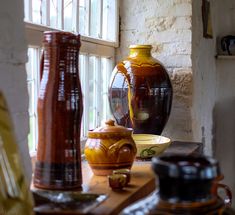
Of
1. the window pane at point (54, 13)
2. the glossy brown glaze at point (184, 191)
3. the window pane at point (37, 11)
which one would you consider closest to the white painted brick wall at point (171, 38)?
the window pane at point (54, 13)

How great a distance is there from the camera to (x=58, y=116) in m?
1.20

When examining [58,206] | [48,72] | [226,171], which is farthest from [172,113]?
[58,206]

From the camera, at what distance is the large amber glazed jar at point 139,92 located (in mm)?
1993

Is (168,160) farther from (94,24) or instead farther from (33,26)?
(94,24)

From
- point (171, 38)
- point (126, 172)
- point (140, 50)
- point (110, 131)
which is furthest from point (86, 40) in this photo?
point (126, 172)

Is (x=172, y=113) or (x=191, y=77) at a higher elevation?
(x=191, y=77)

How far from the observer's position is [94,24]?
2223mm

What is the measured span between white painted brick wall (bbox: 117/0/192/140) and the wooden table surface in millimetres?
682

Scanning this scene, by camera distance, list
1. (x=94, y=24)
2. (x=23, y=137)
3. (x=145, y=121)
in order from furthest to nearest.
Result: (x=94, y=24)
(x=145, y=121)
(x=23, y=137)

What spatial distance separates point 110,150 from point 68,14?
0.72m

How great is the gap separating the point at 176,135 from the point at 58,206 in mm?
1378

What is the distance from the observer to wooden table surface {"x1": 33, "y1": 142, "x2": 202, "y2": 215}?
110cm

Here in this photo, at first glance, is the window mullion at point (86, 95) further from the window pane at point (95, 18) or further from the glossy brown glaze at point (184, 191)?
the glossy brown glaze at point (184, 191)

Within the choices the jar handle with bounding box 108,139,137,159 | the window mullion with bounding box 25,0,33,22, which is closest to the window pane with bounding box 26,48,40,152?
the window mullion with bounding box 25,0,33,22
